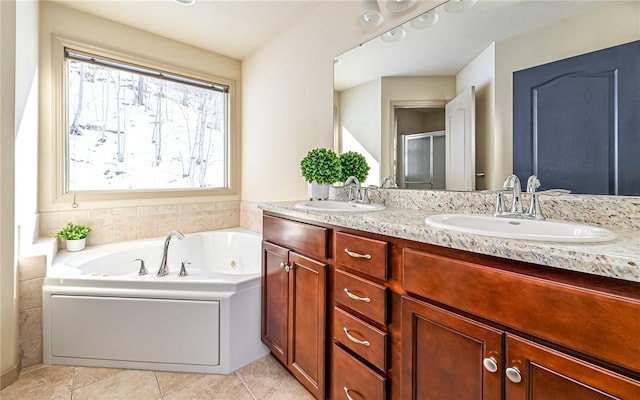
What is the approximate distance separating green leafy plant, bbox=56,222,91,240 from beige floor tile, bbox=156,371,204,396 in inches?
50.8

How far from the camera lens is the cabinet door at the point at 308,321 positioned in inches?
53.9

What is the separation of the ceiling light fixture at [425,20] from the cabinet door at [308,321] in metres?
1.35

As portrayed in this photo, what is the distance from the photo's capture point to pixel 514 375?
732 millimetres

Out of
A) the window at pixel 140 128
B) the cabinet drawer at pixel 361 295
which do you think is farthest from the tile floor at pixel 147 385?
the window at pixel 140 128

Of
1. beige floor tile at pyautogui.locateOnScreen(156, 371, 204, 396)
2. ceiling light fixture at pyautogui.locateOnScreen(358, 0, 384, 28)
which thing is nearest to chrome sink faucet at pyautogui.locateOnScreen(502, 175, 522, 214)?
ceiling light fixture at pyautogui.locateOnScreen(358, 0, 384, 28)

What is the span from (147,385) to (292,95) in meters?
2.21

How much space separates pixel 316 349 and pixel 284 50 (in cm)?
236

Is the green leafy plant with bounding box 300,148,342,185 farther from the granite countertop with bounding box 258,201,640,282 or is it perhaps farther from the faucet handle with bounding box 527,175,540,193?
the faucet handle with bounding box 527,175,540,193

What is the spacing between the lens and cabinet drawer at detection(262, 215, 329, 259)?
53.8 inches

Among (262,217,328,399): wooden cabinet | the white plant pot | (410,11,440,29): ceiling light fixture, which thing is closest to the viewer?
(262,217,328,399): wooden cabinet

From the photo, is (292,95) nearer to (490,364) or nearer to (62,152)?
(62,152)

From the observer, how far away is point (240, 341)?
71.0 inches

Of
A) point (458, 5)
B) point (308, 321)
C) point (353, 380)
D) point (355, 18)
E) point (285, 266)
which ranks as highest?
point (355, 18)

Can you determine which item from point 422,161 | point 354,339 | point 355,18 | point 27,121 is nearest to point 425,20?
point 355,18
